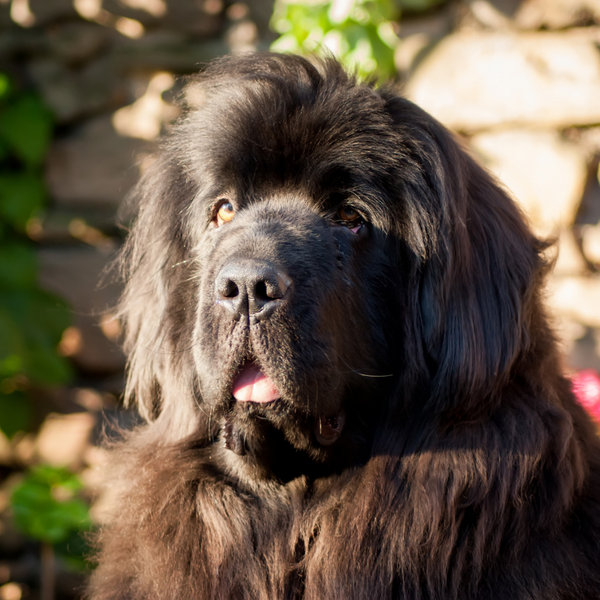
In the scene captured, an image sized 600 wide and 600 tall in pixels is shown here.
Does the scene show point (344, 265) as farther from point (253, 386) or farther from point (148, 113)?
point (148, 113)

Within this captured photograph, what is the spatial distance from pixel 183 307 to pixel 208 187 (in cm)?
35

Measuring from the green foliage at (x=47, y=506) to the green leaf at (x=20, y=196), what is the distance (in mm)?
1333

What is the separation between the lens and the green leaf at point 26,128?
3568 millimetres

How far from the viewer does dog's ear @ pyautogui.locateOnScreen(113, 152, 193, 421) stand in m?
1.94

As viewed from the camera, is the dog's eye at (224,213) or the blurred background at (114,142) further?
the blurred background at (114,142)

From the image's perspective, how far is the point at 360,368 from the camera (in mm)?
1701

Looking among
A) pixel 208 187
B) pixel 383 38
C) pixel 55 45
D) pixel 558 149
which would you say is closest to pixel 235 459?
pixel 208 187

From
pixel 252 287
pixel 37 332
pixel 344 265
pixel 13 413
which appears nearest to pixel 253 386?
pixel 252 287

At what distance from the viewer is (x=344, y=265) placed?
1.70m

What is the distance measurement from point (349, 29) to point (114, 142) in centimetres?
152

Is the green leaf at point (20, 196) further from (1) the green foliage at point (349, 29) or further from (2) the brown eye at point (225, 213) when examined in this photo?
(2) the brown eye at point (225, 213)

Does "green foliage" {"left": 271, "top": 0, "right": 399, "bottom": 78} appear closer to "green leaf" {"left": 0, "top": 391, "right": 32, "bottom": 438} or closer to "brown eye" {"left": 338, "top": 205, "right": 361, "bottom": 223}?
"brown eye" {"left": 338, "top": 205, "right": 361, "bottom": 223}

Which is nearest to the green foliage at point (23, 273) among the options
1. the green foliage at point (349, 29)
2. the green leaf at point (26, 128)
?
the green leaf at point (26, 128)

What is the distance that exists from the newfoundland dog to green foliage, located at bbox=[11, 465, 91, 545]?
49.9 inches
